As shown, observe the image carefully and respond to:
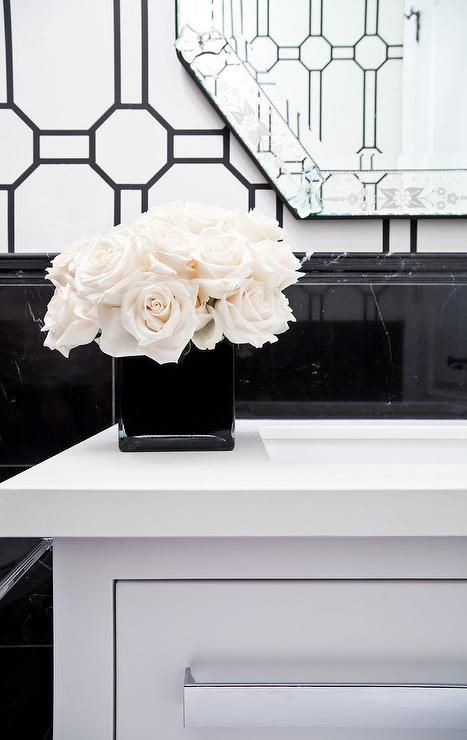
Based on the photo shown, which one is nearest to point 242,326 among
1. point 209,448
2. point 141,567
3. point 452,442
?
point 209,448

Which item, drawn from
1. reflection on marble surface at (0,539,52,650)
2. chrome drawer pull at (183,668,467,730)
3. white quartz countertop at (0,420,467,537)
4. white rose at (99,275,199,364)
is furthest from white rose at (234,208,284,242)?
reflection on marble surface at (0,539,52,650)

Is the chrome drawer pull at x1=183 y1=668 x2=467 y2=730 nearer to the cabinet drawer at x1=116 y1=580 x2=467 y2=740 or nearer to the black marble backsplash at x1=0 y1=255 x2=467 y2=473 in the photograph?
the cabinet drawer at x1=116 y1=580 x2=467 y2=740

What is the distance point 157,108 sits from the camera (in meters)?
0.97

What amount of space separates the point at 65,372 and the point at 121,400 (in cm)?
40

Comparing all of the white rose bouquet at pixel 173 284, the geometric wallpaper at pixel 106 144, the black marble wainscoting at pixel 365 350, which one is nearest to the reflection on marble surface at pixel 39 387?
the geometric wallpaper at pixel 106 144

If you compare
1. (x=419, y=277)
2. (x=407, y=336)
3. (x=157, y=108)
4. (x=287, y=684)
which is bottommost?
(x=287, y=684)

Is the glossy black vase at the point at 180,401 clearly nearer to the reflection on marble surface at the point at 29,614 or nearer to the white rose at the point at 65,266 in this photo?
the white rose at the point at 65,266

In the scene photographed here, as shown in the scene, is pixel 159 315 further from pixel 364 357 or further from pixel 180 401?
pixel 364 357

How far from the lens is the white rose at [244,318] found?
0.56 meters

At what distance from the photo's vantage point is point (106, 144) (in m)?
0.98

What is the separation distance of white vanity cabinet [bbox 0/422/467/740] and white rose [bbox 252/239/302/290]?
0.25 m

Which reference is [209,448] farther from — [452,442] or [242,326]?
[452,442]

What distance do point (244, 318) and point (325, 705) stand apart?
36cm

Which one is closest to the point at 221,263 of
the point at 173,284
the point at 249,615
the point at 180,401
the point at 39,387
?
the point at 173,284
